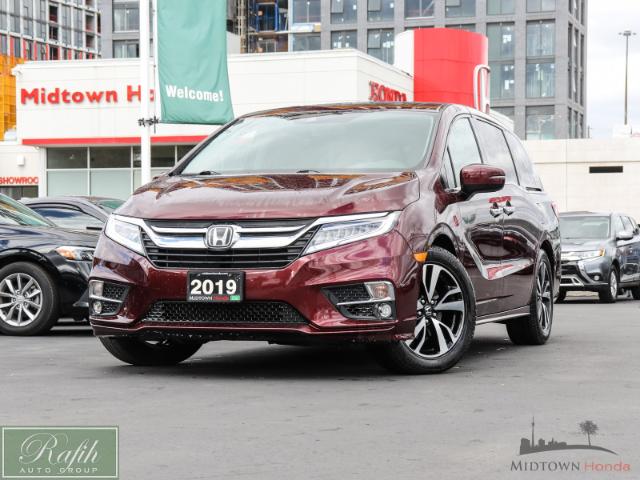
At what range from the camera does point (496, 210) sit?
897cm

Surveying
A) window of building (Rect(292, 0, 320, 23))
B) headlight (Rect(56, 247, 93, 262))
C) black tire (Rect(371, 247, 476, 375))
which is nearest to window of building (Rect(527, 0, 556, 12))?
window of building (Rect(292, 0, 320, 23))

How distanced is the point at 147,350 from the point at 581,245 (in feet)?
43.7

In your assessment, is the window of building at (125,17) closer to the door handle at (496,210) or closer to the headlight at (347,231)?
the door handle at (496,210)

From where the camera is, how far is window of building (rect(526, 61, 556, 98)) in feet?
281

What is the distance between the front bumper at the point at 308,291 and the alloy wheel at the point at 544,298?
2998 mm

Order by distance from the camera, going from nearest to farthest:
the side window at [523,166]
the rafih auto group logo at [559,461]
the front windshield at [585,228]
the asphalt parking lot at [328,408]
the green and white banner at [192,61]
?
the rafih auto group logo at [559,461] < the asphalt parking lot at [328,408] < the side window at [523,166] < the front windshield at [585,228] < the green and white banner at [192,61]

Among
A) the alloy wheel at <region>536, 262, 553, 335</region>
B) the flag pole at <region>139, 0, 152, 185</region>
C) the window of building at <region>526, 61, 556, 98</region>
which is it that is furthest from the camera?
the window of building at <region>526, 61, 556, 98</region>

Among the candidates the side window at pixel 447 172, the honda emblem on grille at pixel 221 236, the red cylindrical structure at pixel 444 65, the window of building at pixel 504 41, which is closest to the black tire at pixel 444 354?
the side window at pixel 447 172

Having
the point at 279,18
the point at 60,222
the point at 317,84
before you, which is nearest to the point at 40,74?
the point at 317,84

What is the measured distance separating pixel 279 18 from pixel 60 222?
3118 inches

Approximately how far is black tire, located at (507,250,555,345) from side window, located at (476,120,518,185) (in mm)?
737

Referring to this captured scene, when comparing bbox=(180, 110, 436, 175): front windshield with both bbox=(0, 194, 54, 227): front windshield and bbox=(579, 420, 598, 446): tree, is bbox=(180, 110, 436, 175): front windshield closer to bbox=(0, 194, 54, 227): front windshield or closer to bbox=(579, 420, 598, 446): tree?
bbox=(579, 420, 598, 446): tree

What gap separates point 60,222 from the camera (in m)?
14.5

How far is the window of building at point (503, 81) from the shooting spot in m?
86.0
